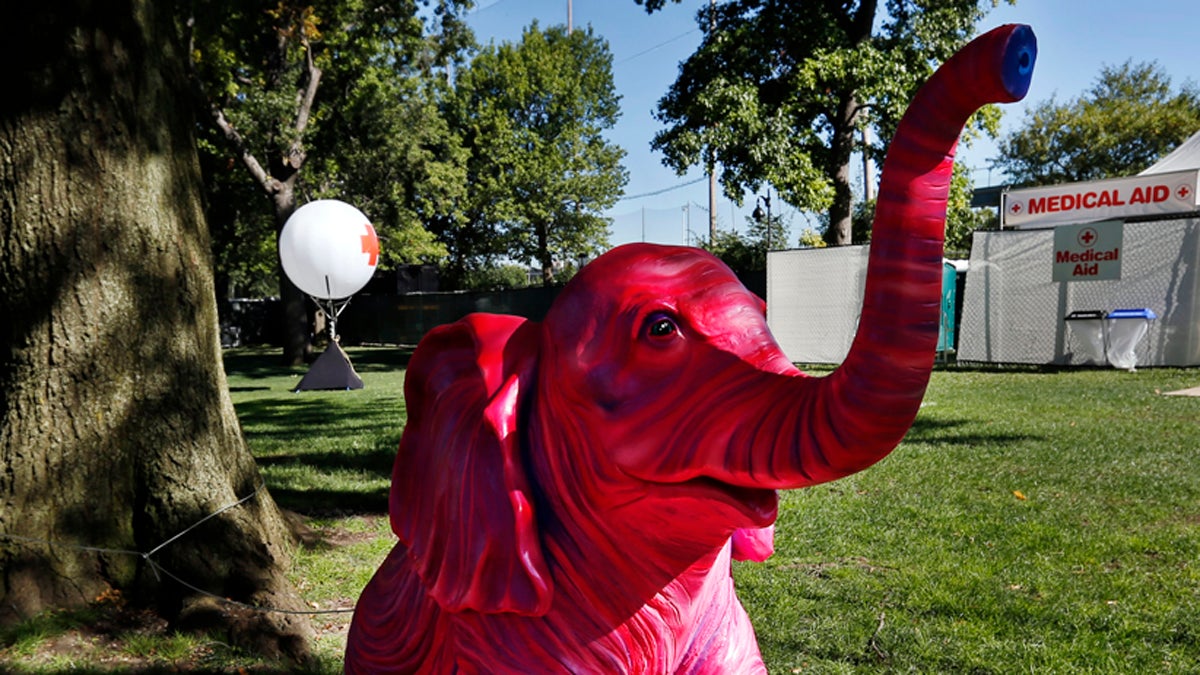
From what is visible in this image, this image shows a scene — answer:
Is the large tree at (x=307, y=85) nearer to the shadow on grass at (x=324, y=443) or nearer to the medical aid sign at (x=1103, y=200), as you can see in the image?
the shadow on grass at (x=324, y=443)

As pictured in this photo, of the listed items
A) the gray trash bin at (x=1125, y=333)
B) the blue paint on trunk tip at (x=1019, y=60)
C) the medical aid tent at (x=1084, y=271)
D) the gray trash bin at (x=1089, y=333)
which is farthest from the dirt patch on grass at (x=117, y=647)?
the medical aid tent at (x=1084, y=271)

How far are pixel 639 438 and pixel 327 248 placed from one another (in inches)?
459

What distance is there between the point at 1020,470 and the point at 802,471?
6.68m

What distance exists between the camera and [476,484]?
1.14 meters

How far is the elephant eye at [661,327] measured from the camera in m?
1.01

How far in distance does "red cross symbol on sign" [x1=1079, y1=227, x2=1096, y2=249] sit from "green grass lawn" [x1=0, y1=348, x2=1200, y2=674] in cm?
511

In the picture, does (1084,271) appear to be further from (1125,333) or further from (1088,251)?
(1125,333)

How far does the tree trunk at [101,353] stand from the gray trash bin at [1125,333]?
44.3 ft

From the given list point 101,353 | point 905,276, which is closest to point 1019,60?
point 905,276

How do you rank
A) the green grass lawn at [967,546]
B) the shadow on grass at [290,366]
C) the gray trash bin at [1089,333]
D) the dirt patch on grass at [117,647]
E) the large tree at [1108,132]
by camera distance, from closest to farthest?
the dirt patch on grass at [117,647] → the green grass lawn at [967,546] → the gray trash bin at [1089,333] → the shadow on grass at [290,366] → the large tree at [1108,132]

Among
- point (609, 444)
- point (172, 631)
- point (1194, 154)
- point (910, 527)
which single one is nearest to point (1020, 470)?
point (910, 527)

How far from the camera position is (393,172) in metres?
25.7

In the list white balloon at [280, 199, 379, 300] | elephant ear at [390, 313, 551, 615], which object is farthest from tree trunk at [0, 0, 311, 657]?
white balloon at [280, 199, 379, 300]

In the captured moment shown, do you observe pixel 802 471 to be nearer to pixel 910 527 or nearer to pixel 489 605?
pixel 489 605
